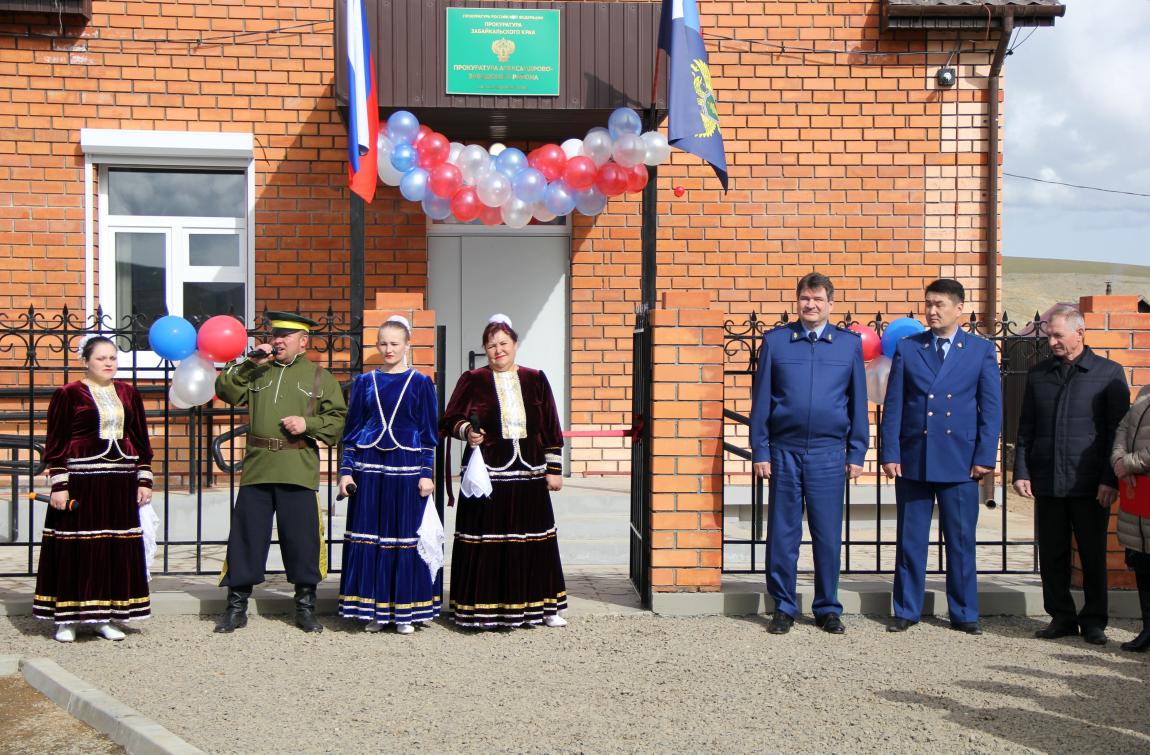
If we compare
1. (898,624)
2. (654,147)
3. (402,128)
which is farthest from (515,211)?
(898,624)

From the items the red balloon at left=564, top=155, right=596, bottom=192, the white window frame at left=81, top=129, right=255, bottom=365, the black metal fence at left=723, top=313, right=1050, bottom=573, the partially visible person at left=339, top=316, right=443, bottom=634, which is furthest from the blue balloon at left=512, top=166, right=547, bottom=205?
the white window frame at left=81, top=129, right=255, bottom=365

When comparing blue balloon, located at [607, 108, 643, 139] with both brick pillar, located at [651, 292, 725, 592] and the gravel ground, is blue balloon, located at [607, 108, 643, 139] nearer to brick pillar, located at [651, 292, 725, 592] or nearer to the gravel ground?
brick pillar, located at [651, 292, 725, 592]

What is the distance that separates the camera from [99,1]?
1021 centimetres

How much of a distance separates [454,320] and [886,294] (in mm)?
3804

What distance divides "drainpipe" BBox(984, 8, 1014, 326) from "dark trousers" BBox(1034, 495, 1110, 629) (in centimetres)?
437

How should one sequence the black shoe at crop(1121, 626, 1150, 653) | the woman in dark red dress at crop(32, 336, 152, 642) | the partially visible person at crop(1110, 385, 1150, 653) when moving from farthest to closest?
the woman in dark red dress at crop(32, 336, 152, 642) < the black shoe at crop(1121, 626, 1150, 653) < the partially visible person at crop(1110, 385, 1150, 653)

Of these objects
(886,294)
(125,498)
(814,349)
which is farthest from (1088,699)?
(886,294)

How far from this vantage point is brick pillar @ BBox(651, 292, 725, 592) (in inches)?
260

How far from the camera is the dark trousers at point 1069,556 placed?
245 inches

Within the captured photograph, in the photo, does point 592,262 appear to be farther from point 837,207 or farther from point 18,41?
point 18,41

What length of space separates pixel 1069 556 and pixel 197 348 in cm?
475

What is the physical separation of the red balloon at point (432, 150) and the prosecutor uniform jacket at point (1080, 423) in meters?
4.44

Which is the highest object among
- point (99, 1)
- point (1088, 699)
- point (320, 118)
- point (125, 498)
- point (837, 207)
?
point (99, 1)

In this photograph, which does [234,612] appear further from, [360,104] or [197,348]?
[360,104]
